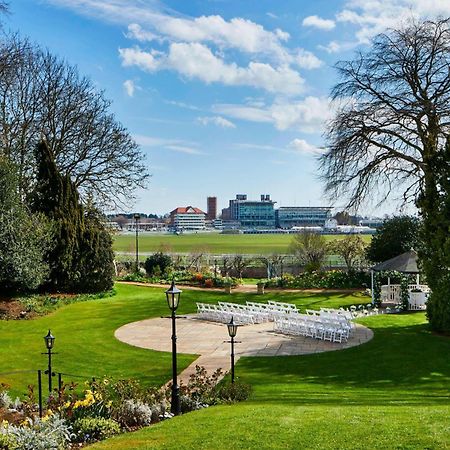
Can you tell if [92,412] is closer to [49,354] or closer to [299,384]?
[49,354]

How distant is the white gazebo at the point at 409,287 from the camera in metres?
23.3

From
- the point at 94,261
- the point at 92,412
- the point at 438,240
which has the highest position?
the point at 438,240

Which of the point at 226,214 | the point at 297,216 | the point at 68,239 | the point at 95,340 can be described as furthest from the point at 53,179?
the point at 226,214

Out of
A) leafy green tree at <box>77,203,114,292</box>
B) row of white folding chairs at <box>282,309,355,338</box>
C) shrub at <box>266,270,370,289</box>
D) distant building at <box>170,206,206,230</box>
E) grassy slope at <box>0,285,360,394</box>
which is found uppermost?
distant building at <box>170,206,206,230</box>

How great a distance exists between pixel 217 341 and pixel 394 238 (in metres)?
16.9

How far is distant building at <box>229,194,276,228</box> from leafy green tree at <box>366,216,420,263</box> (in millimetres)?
137323

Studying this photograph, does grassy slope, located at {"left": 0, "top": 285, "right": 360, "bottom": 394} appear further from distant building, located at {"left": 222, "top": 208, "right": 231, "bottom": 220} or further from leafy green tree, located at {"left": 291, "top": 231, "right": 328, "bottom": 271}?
distant building, located at {"left": 222, "top": 208, "right": 231, "bottom": 220}

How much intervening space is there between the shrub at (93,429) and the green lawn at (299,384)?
419mm

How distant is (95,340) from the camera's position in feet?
57.0

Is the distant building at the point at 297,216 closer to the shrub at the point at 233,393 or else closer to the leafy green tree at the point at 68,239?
the leafy green tree at the point at 68,239

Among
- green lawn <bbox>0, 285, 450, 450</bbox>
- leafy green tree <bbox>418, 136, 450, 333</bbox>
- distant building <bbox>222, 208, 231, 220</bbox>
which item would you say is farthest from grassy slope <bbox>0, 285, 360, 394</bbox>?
distant building <bbox>222, 208, 231, 220</bbox>

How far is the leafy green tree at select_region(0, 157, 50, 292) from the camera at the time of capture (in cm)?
2317

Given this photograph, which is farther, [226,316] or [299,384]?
[226,316]

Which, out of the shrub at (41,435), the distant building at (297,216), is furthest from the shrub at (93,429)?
the distant building at (297,216)
